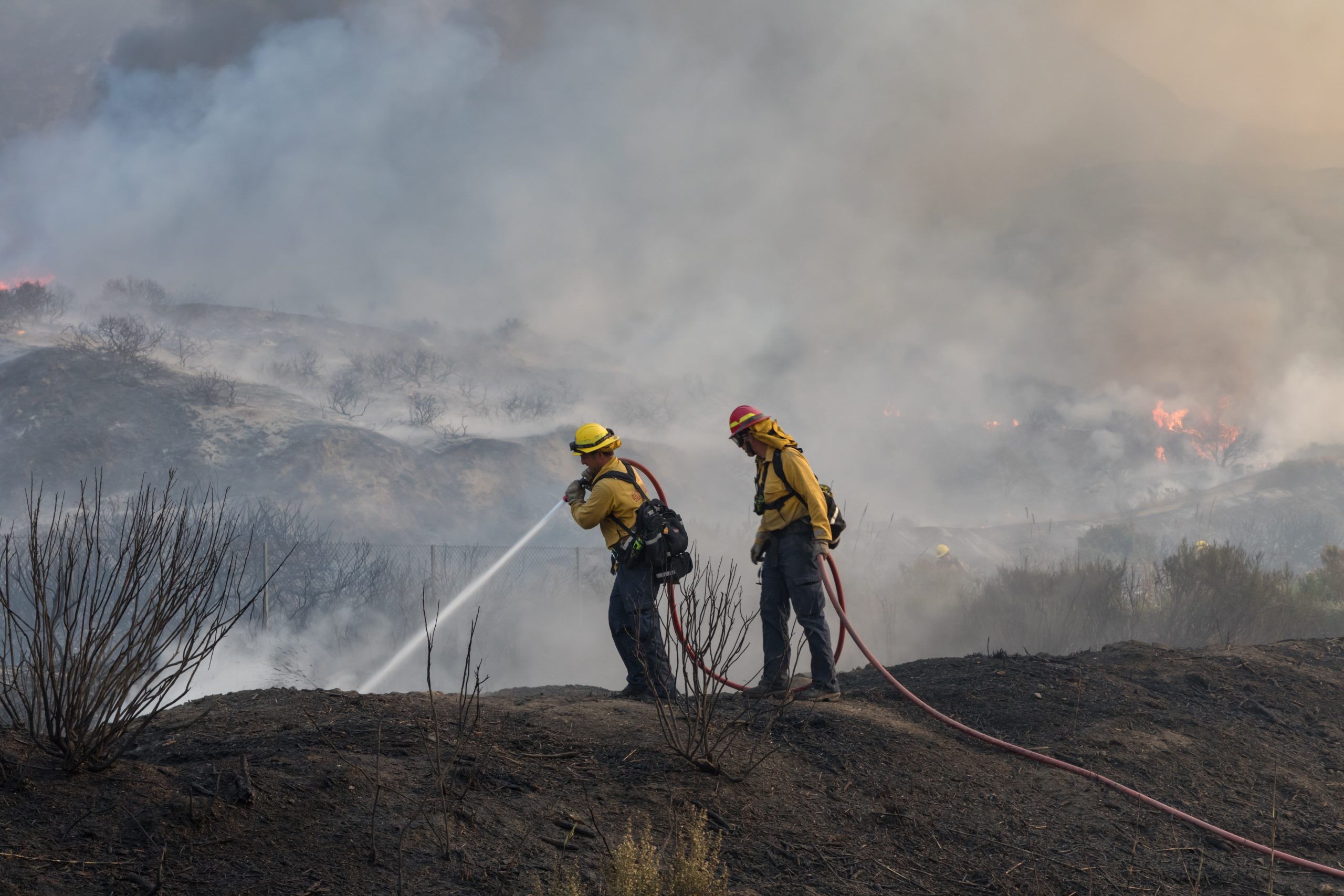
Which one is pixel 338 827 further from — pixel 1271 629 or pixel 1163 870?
pixel 1271 629

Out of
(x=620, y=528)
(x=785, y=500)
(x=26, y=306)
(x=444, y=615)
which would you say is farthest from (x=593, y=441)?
(x=26, y=306)

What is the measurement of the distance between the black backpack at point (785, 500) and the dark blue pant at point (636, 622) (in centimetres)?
89

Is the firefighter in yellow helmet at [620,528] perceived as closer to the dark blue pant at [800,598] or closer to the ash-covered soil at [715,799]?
the ash-covered soil at [715,799]

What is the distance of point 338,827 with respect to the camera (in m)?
2.97

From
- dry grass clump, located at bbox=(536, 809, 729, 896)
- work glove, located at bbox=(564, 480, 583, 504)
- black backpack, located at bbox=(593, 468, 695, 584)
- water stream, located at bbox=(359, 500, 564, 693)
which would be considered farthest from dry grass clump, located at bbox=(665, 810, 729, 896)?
water stream, located at bbox=(359, 500, 564, 693)

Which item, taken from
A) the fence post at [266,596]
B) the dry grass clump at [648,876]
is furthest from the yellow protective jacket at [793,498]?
the fence post at [266,596]

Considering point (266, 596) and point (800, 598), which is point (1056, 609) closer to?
point (800, 598)

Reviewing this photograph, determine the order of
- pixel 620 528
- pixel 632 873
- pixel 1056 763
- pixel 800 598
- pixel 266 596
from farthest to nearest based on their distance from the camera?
1. pixel 266 596
2. pixel 620 528
3. pixel 800 598
4. pixel 1056 763
5. pixel 632 873

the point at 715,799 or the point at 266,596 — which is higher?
the point at 266,596

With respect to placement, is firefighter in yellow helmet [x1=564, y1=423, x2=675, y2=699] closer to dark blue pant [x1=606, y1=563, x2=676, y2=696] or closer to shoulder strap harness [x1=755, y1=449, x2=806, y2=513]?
dark blue pant [x1=606, y1=563, x2=676, y2=696]

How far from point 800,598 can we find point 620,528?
1307 millimetres

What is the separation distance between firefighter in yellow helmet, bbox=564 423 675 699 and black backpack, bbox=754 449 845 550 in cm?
82

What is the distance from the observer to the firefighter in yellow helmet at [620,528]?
230 inches

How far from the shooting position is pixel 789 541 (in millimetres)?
5855
